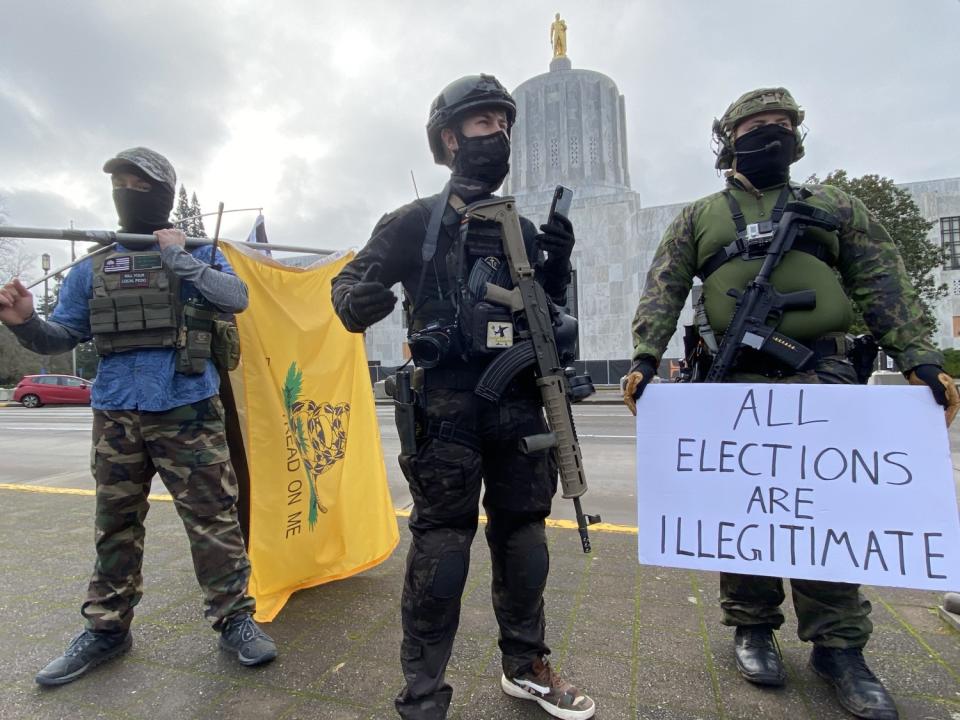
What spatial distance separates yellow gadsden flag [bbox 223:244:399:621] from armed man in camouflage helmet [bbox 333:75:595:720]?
825 millimetres

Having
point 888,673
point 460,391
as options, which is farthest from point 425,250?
point 888,673

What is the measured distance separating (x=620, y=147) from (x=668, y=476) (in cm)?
2950

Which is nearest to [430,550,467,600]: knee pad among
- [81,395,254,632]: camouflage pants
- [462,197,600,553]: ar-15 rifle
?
[462,197,600,553]: ar-15 rifle

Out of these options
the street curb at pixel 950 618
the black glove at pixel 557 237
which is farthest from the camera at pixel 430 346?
the street curb at pixel 950 618

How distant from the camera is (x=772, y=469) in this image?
1.87 m

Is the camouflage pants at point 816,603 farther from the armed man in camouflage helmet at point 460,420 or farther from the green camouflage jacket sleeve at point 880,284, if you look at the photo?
the armed man in camouflage helmet at point 460,420

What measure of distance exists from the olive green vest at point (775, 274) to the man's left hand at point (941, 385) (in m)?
0.27

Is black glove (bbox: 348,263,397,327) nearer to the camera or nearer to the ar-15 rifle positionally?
the camera

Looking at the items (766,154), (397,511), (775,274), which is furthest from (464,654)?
(397,511)

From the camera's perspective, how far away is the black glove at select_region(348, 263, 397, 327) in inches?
69.2

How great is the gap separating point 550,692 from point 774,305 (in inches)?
56.9

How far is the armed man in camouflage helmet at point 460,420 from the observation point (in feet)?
5.70

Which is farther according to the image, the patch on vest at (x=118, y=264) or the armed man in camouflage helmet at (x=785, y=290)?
the patch on vest at (x=118, y=264)

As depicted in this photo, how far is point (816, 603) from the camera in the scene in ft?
6.37
